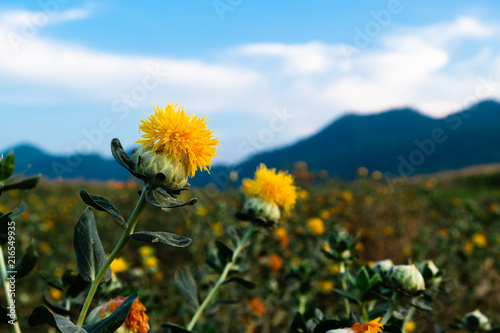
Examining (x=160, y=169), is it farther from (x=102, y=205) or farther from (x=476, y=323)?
(x=476, y=323)

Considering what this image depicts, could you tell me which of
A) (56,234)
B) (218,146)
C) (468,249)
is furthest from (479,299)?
(56,234)

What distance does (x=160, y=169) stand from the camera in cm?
87

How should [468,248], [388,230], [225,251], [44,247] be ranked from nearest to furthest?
[225,251], [468,248], [44,247], [388,230]

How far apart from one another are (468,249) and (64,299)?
15.6 feet

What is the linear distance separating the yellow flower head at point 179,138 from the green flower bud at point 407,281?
2.13 ft

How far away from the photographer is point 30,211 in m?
7.48

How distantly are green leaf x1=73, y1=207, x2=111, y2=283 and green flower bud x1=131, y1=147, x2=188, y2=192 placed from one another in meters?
0.18

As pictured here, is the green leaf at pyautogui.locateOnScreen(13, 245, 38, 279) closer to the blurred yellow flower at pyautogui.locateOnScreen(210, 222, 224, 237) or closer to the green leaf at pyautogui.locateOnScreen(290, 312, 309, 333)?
the green leaf at pyautogui.locateOnScreen(290, 312, 309, 333)

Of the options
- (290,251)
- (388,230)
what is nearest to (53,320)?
(290,251)


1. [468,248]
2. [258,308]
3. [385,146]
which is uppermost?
[385,146]

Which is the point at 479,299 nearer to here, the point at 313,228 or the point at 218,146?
the point at 313,228

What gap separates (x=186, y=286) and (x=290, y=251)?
11.6ft

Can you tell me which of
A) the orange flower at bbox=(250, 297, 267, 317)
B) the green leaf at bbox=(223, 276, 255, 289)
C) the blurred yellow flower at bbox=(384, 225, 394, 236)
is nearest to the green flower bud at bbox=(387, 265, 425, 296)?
the green leaf at bbox=(223, 276, 255, 289)

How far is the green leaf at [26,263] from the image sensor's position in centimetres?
107
